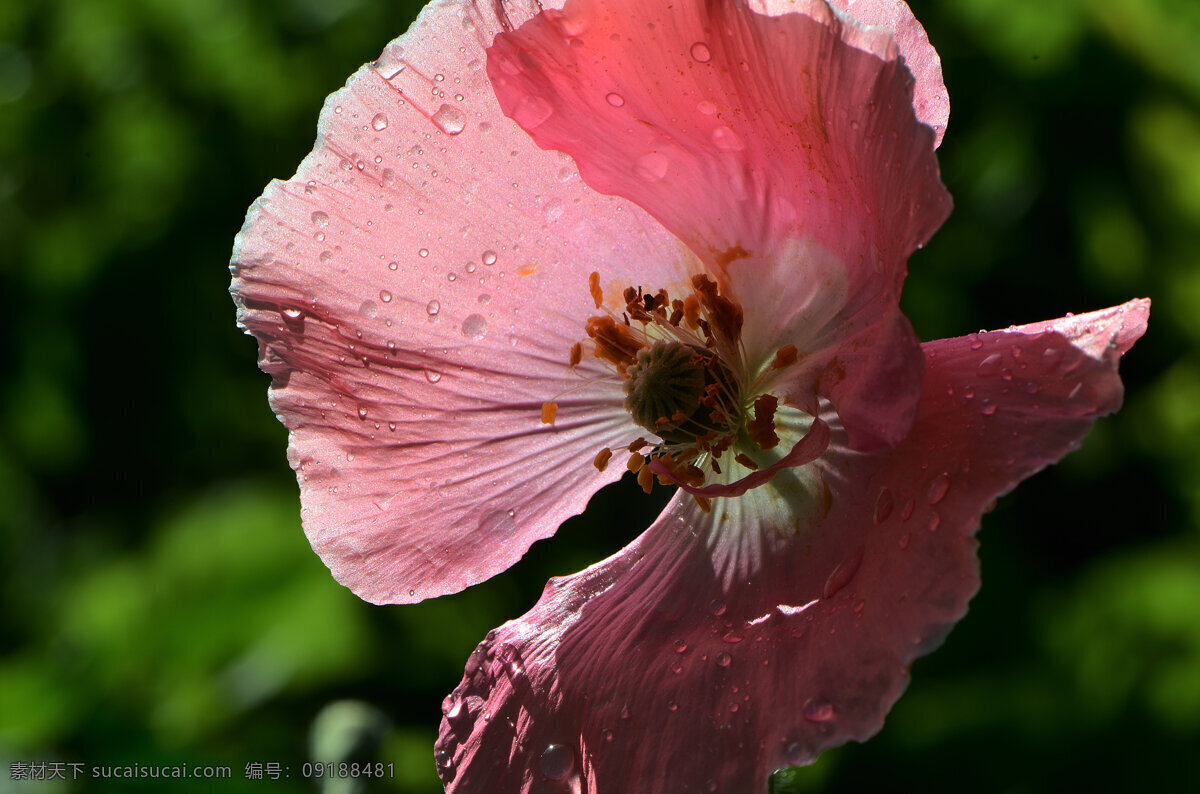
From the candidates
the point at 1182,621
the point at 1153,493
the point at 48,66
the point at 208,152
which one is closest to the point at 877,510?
the point at 1182,621

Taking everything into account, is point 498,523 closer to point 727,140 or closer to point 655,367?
point 655,367

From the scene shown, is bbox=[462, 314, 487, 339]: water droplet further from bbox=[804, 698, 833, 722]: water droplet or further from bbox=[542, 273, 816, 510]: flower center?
bbox=[804, 698, 833, 722]: water droplet

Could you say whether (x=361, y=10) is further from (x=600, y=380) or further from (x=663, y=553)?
(x=663, y=553)

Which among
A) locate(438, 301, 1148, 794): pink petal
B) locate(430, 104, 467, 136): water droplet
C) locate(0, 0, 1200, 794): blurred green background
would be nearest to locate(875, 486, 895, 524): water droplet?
locate(438, 301, 1148, 794): pink petal

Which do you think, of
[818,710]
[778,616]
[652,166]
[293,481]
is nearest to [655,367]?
[652,166]

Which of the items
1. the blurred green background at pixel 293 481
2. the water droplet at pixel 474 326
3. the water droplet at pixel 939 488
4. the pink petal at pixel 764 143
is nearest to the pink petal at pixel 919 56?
the pink petal at pixel 764 143

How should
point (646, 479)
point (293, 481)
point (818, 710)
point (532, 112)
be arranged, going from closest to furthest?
point (818, 710), point (532, 112), point (646, 479), point (293, 481)
